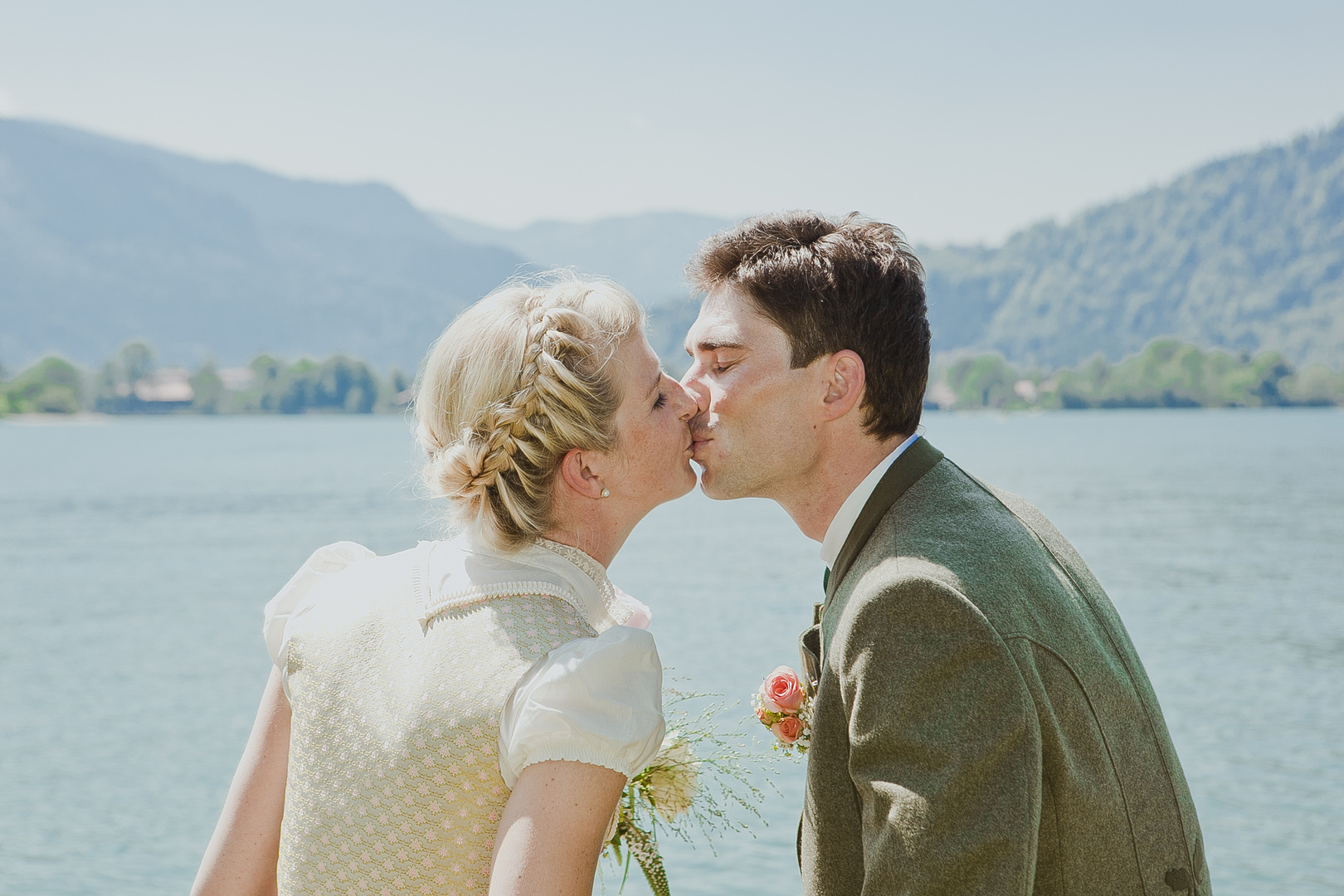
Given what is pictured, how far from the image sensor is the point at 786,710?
315 centimetres

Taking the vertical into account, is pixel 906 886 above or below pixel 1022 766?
below

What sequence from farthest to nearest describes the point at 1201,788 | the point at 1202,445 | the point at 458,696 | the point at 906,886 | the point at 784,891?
the point at 1202,445 → the point at 1201,788 → the point at 784,891 → the point at 458,696 → the point at 906,886

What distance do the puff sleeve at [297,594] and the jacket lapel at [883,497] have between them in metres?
1.15

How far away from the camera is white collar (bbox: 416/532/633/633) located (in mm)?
2393

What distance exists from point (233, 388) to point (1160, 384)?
145m

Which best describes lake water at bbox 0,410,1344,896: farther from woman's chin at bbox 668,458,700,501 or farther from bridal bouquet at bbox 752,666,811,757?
bridal bouquet at bbox 752,666,811,757

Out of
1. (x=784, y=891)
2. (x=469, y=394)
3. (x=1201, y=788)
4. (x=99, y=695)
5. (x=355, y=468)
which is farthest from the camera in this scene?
(x=355, y=468)

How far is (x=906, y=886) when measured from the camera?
2.02 meters

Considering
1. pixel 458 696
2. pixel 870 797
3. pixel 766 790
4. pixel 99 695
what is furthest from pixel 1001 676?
pixel 99 695

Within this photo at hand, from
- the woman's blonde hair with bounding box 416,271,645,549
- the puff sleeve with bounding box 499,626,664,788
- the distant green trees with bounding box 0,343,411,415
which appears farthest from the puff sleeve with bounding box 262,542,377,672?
the distant green trees with bounding box 0,343,411,415

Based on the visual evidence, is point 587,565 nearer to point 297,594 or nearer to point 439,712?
point 439,712

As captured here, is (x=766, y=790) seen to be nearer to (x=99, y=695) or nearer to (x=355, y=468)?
(x=99, y=695)

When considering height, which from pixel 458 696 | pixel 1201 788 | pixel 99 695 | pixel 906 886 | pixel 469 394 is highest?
pixel 469 394

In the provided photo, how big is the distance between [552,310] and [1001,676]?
4.08 feet
